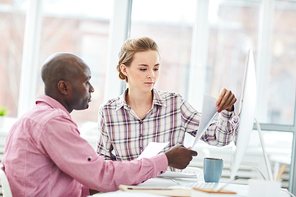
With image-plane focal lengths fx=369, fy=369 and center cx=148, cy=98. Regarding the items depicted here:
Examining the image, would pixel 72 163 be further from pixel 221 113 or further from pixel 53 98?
pixel 221 113

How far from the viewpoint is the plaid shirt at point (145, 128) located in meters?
1.92

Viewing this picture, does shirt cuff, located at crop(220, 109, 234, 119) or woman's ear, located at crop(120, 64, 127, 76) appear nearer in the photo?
shirt cuff, located at crop(220, 109, 234, 119)

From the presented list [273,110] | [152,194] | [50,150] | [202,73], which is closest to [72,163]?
[50,150]

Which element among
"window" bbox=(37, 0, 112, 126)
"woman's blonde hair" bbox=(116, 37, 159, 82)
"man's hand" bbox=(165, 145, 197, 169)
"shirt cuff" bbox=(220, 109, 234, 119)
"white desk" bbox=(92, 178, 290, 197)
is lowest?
"white desk" bbox=(92, 178, 290, 197)

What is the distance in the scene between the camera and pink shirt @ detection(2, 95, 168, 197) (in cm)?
125

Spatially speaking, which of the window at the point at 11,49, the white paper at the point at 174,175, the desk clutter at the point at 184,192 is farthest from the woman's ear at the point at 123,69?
the window at the point at 11,49

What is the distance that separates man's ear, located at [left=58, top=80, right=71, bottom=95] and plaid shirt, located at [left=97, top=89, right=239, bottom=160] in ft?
1.78

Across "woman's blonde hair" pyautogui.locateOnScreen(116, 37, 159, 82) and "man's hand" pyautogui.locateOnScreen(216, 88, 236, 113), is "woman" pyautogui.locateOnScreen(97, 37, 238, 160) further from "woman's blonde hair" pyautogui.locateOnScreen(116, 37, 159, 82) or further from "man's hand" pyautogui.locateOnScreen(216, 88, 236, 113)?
"man's hand" pyautogui.locateOnScreen(216, 88, 236, 113)

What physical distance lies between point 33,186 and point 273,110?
279 centimetres

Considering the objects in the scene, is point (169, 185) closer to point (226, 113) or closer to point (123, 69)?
point (226, 113)

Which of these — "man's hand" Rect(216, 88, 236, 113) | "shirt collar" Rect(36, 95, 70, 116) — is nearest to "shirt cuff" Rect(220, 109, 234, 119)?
"man's hand" Rect(216, 88, 236, 113)

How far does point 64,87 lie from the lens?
1.42 m

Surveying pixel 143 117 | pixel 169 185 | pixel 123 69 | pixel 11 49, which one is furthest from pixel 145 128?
pixel 11 49

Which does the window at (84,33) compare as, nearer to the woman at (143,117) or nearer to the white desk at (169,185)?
the woman at (143,117)
